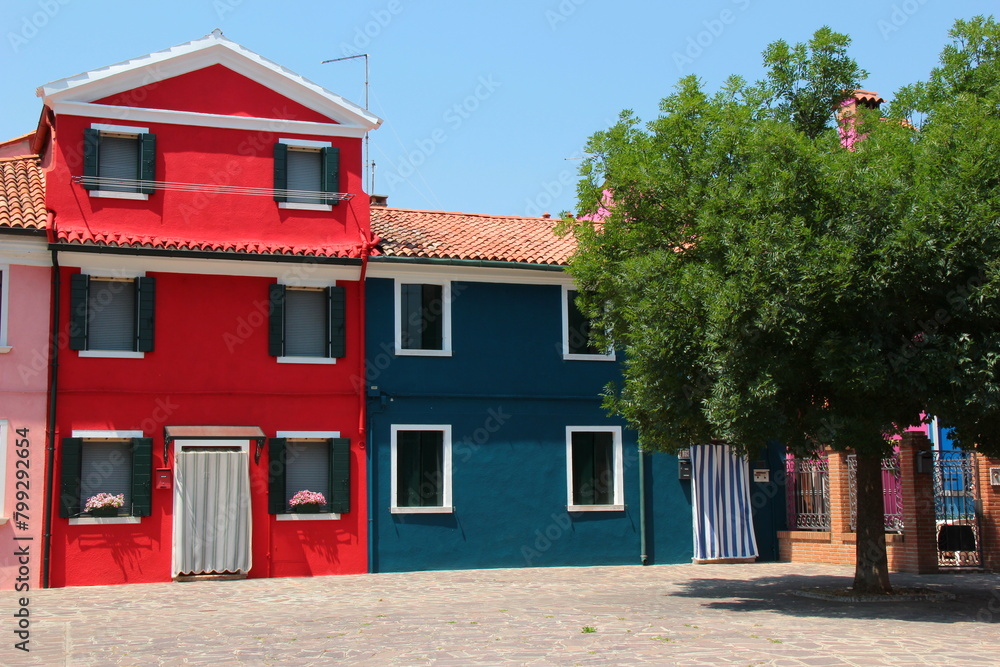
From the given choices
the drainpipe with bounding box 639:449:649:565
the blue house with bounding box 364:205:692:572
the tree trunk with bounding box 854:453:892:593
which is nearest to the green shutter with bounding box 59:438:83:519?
the blue house with bounding box 364:205:692:572

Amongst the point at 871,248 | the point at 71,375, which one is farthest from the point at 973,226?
the point at 71,375

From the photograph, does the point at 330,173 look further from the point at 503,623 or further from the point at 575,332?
the point at 503,623

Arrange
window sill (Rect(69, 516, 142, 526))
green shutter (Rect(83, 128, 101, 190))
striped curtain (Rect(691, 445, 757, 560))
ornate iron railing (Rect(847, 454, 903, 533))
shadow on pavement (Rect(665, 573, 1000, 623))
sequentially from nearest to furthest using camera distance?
shadow on pavement (Rect(665, 573, 1000, 623))
window sill (Rect(69, 516, 142, 526))
green shutter (Rect(83, 128, 101, 190))
ornate iron railing (Rect(847, 454, 903, 533))
striped curtain (Rect(691, 445, 757, 560))

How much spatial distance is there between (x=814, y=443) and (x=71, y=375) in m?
12.1

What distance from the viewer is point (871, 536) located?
15117 millimetres

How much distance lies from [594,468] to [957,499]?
6.63 m

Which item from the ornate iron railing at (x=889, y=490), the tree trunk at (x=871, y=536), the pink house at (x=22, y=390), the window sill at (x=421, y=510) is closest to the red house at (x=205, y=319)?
the pink house at (x=22, y=390)

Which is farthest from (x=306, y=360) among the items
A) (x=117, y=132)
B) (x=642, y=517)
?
(x=642, y=517)

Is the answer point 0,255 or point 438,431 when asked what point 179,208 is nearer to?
point 0,255

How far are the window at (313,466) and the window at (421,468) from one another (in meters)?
0.98

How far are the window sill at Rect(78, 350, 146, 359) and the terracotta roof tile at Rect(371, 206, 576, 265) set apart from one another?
4.71 metres

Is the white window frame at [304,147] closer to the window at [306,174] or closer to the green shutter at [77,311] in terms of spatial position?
the window at [306,174]

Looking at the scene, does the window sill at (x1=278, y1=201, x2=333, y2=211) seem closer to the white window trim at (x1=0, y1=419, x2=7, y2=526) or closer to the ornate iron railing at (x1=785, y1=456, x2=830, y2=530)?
the white window trim at (x1=0, y1=419, x2=7, y2=526)

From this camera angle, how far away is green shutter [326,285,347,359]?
782 inches
